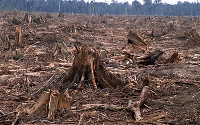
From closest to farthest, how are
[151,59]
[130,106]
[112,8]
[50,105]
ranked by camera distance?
[50,105] → [130,106] → [151,59] → [112,8]

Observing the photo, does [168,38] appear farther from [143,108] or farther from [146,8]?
[146,8]

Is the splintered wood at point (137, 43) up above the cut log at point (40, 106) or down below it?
above

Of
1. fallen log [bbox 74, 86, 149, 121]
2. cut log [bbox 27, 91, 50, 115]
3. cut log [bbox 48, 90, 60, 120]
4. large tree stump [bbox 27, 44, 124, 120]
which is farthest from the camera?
large tree stump [bbox 27, 44, 124, 120]

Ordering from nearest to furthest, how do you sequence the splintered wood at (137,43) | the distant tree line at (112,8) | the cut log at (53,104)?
the cut log at (53,104) < the splintered wood at (137,43) < the distant tree line at (112,8)

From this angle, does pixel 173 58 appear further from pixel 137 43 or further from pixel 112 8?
pixel 112 8

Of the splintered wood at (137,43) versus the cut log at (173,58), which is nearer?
the cut log at (173,58)

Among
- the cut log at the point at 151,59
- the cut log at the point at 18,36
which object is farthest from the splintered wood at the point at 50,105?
the cut log at the point at 18,36

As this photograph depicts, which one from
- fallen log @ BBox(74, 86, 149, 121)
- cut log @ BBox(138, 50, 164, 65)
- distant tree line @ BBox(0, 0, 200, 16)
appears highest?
distant tree line @ BBox(0, 0, 200, 16)

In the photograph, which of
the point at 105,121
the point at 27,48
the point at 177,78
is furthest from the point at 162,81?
the point at 27,48

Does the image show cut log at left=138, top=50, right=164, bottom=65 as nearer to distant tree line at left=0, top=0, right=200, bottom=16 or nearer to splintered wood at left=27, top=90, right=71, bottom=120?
splintered wood at left=27, top=90, right=71, bottom=120

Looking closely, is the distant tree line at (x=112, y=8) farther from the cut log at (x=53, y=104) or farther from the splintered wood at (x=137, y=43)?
the cut log at (x=53, y=104)

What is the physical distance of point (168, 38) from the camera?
15.2 meters

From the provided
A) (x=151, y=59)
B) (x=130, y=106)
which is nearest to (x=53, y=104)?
(x=130, y=106)

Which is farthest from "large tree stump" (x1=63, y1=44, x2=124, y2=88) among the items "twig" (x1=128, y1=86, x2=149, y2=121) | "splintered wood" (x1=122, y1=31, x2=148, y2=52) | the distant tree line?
the distant tree line
